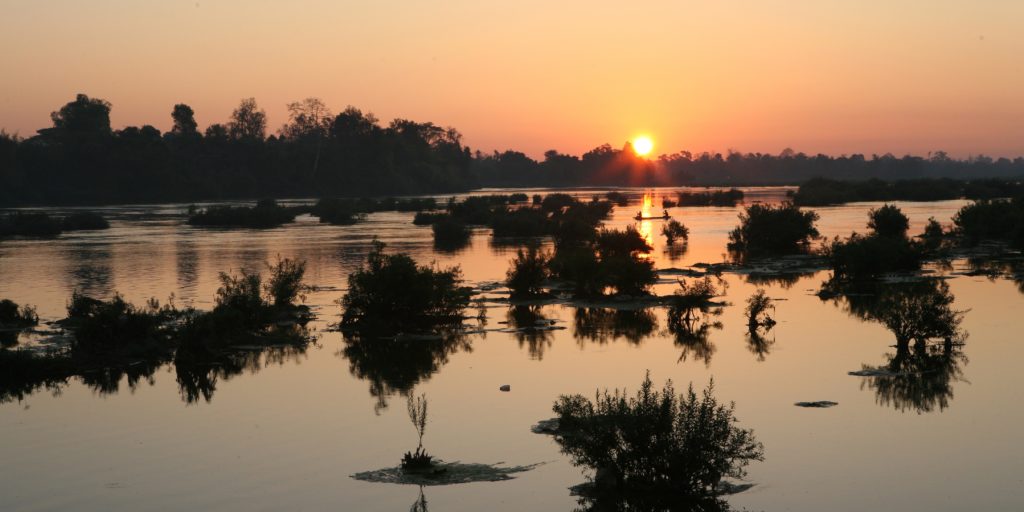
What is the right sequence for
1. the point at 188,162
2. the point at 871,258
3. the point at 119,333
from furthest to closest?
1. the point at 188,162
2. the point at 871,258
3. the point at 119,333

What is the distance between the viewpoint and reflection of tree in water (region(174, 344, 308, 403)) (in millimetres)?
25219

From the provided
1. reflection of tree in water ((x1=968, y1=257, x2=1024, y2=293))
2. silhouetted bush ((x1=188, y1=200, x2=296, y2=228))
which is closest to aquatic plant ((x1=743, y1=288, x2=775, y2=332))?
reflection of tree in water ((x1=968, y1=257, x2=1024, y2=293))

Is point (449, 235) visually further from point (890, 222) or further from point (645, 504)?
point (645, 504)

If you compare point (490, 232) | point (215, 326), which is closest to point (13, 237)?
point (490, 232)

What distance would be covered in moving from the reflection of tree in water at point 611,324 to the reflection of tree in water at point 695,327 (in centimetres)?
75

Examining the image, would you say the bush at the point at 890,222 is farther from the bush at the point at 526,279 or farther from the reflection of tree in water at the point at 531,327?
the reflection of tree in water at the point at 531,327

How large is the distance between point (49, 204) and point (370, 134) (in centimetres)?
6343

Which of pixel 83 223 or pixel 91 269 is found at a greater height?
pixel 83 223

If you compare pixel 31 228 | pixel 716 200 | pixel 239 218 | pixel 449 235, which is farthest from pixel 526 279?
pixel 716 200

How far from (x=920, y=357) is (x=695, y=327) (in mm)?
7220

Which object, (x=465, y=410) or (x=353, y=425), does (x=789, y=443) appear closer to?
(x=465, y=410)

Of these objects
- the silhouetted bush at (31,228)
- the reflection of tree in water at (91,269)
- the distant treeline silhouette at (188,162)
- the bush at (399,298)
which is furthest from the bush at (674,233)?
the distant treeline silhouette at (188,162)

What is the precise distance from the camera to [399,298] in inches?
1313

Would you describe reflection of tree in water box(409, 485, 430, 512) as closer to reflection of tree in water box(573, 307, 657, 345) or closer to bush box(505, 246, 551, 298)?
reflection of tree in water box(573, 307, 657, 345)
